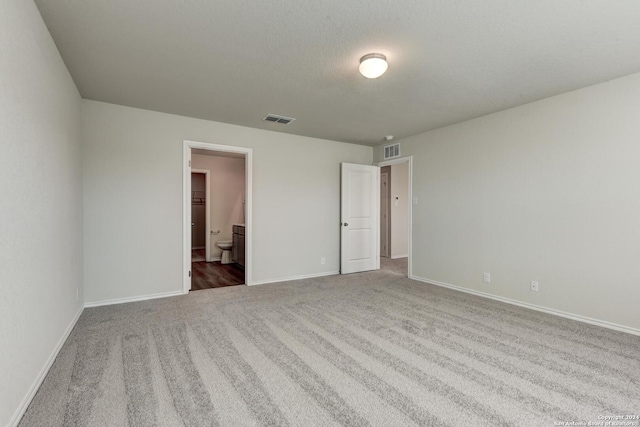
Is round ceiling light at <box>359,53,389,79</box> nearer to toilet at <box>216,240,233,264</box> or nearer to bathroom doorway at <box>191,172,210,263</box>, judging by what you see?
toilet at <box>216,240,233,264</box>

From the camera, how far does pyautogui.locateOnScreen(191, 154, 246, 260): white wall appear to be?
696 cm

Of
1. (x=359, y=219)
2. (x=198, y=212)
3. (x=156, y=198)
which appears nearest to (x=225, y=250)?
(x=198, y=212)

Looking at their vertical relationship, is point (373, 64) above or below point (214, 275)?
above

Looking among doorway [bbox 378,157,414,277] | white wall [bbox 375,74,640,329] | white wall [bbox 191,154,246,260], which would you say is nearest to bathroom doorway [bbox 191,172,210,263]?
white wall [bbox 191,154,246,260]

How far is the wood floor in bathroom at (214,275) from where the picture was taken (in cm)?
470

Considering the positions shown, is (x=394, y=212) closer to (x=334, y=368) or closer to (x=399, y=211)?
(x=399, y=211)

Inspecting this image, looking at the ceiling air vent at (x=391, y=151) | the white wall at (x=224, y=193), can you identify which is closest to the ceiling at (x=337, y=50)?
the ceiling air vent at (x=391, y=151)

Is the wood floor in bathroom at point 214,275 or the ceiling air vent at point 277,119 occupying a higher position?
the ceiling air vent at point 277,119

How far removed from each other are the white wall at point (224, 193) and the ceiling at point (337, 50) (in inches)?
127

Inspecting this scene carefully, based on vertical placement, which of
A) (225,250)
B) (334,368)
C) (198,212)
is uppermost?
(198,212)

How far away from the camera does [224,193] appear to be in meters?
7.16

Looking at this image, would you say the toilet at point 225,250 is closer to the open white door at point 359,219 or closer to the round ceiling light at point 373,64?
the open white door at point 359,219

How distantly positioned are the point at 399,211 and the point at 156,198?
5731 millimetres

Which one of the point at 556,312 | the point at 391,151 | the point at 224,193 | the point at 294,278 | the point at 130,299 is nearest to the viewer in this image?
the point at 556,312
